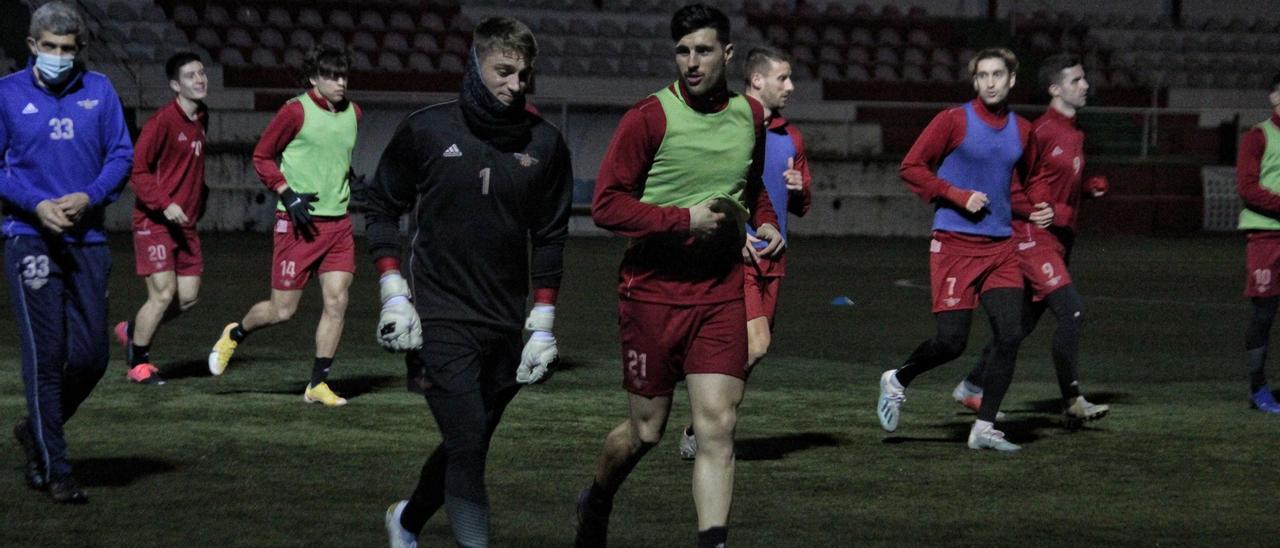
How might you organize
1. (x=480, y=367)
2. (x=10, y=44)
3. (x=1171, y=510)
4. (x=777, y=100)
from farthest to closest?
(x=10, y=44) < (x=777, y=100) < (x=1171, y=510) < (x=480, y=367)

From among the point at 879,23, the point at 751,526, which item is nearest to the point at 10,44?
the point at 879,23

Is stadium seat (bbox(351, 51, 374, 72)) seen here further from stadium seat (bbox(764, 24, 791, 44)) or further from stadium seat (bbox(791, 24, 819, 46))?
stadium seat (bbox(791, 24, 819, 46))

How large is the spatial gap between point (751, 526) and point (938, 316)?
2.19 m

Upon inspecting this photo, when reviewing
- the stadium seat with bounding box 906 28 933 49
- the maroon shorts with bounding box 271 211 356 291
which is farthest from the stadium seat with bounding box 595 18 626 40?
the maroon shorts with bounding box 271 211 356 291

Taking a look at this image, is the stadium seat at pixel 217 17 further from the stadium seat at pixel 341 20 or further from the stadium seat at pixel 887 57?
the stadium seat at pixel 887 57

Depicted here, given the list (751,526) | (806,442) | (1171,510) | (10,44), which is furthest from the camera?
(10,44)

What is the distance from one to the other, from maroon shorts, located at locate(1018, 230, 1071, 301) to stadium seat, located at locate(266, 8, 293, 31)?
22905mm

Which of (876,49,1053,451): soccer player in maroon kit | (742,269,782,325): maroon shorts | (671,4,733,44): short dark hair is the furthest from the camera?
(876,49,1053,451): soccer player in maroon kit

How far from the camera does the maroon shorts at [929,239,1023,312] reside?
842 cm

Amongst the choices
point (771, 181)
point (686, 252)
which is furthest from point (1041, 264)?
point (686, 252)

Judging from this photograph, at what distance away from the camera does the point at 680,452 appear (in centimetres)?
841

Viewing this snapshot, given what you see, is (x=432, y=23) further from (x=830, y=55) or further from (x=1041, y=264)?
(x=1041, y=264)

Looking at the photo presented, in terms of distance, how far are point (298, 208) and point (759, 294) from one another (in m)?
3.19

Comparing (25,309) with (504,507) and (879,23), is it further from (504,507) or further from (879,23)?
(879,23)
